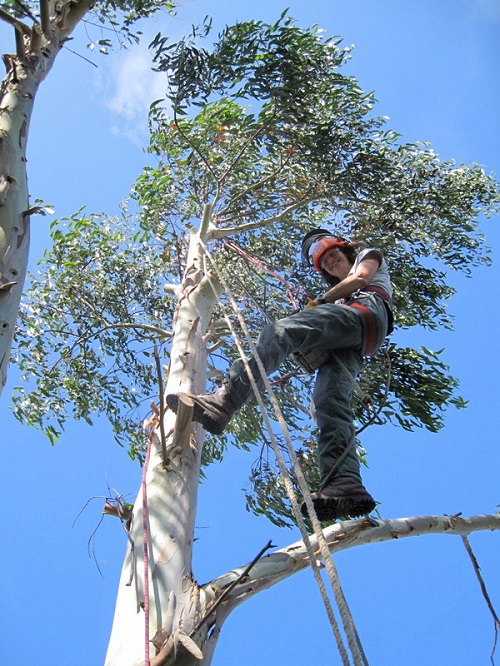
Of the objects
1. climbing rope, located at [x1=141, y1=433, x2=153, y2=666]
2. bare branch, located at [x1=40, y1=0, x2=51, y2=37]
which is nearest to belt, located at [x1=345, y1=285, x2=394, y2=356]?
climbing rope, located at [x1=141, y1=433, x2=153, y2=666]

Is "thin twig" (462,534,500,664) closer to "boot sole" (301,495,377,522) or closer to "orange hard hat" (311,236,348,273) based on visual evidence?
"boot sole" (301,495,377,522)

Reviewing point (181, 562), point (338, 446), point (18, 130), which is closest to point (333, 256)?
point (338, 446)

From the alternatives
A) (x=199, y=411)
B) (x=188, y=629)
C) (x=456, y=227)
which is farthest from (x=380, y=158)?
(x=188, y=629)

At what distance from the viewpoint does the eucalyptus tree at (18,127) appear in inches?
92.1

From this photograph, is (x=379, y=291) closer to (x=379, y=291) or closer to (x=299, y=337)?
(x=379, y=291)

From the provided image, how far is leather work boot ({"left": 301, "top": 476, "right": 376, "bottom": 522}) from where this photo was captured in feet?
8.77

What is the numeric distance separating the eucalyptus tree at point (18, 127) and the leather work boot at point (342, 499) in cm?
136

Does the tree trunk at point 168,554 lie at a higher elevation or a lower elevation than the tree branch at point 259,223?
lower

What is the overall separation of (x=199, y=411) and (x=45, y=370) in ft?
13.9

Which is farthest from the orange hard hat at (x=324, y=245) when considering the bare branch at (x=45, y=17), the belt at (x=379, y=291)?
the bare branch at (x=45, y=17)

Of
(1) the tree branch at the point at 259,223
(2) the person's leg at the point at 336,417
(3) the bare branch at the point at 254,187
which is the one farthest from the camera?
(3) the bare branch at the point at 254,187

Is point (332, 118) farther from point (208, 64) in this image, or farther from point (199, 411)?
point (199, 411)

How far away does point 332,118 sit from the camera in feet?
20.2

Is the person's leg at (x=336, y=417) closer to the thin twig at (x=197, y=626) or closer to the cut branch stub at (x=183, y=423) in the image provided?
the cut branch stub at (x=183, y=423)
